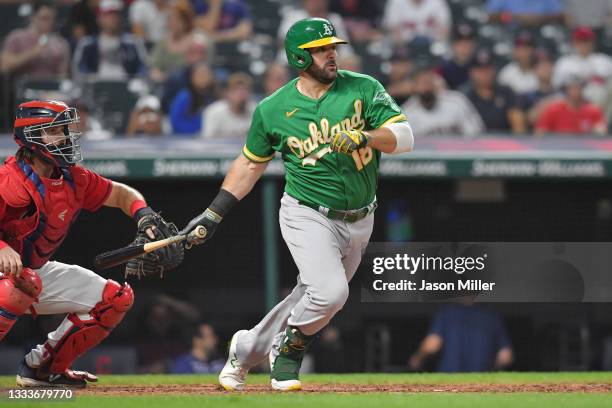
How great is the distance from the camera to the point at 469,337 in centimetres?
952

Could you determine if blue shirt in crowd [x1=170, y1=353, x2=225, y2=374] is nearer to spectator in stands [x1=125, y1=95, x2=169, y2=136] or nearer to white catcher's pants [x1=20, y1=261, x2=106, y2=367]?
spectator in stands [x1=125, y1=95, x2=169, y2=136]

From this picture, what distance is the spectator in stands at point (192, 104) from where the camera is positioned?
1101cm

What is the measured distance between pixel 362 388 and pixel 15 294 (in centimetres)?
180

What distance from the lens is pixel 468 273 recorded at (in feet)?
23.7

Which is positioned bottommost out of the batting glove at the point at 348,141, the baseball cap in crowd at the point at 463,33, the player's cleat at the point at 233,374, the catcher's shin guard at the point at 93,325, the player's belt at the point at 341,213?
the player's cleat at the point at 233,374

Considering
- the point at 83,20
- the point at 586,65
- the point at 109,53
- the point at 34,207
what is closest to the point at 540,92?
the point at 586,65

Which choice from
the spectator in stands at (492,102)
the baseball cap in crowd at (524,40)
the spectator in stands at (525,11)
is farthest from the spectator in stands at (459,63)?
the spectator in stands at (525,11)

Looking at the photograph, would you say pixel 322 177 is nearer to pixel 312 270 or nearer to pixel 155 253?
pixel 312 270

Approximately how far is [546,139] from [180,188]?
2.92 meters

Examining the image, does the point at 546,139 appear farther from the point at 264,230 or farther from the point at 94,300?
the point at 94,300

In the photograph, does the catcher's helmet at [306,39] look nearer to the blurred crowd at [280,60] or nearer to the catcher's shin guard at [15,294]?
the catcher's shin guard at [15,294]

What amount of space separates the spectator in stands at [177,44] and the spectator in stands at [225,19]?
49 cm

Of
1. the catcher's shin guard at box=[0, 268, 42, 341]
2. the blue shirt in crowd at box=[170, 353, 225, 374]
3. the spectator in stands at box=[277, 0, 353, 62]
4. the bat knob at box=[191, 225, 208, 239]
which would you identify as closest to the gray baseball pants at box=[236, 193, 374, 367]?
the bat knob at box=[191, 225, 208, 239]

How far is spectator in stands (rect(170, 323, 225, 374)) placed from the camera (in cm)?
938
